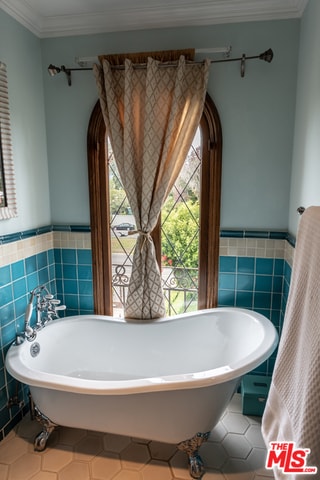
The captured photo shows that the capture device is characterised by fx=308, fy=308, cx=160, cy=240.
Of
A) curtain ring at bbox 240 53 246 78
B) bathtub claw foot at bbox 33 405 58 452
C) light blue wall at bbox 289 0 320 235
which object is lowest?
bathtub claw foot at bbox 33 405 58 452

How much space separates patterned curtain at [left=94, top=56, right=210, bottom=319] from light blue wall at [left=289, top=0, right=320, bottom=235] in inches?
21.9

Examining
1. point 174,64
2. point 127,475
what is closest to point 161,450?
point 127,475

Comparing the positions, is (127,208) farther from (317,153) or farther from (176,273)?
(317,153)

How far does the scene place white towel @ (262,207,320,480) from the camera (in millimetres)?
759

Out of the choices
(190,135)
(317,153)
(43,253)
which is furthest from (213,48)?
(43,253)

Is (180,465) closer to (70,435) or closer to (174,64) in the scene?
(70,435)

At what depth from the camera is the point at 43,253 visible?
7.23 feet

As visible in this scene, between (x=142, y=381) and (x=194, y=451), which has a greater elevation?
(x=142, y=381)

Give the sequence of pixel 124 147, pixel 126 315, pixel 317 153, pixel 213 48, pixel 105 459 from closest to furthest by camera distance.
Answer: pixel 317 153 < pixel 105 459 < pixel 213 48 < pixel 124 147 < pixel 126 315

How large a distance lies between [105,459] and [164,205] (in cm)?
156

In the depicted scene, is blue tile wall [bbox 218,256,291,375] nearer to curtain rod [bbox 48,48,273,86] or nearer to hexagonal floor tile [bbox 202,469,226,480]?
hexagonal floor tile [bbox 202,469,226,480]

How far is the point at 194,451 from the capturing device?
1578 mm

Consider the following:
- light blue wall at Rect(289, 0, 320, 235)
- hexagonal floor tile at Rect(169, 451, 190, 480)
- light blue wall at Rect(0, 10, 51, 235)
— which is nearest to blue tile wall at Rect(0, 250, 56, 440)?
light blue wall at Rect(0, 10, 51, 235)

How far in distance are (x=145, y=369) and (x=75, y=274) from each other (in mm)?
855
